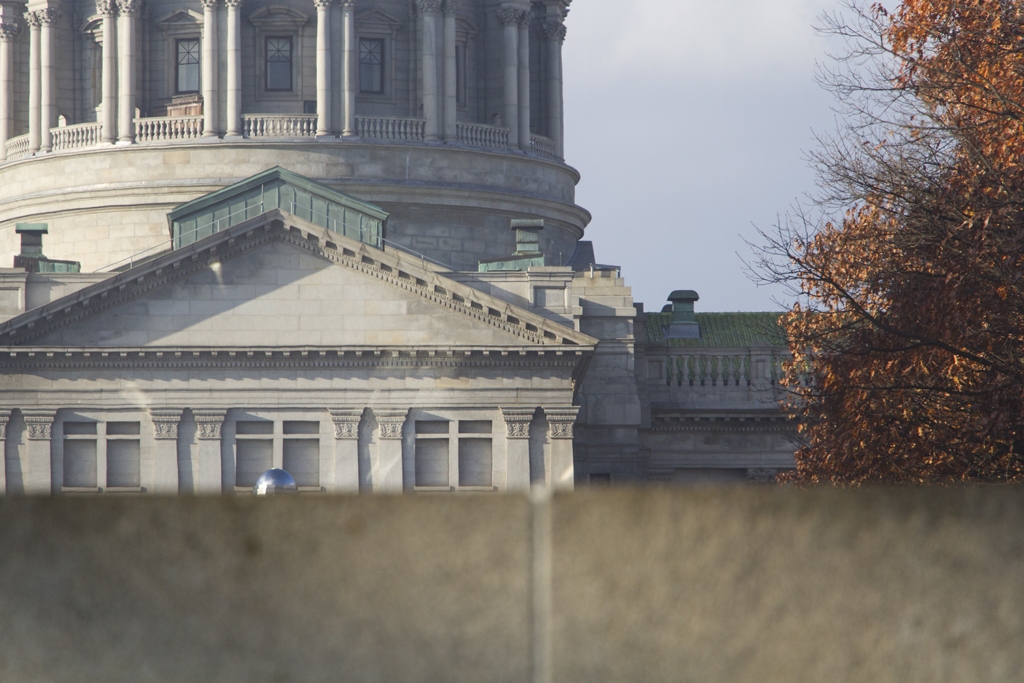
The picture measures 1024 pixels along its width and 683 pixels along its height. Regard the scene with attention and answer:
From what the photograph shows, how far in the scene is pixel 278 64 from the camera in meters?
69.0

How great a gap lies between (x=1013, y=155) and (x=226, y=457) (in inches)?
1224

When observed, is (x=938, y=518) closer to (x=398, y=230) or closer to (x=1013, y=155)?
(x=1013, y=155)

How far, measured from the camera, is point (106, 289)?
4481cm

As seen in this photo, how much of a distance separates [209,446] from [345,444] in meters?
4.18

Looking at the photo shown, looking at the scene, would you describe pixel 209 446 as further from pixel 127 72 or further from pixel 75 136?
pixel 75 136

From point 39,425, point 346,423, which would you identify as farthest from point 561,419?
point 39,425

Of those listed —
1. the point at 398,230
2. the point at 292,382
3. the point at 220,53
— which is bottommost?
the point at 292,382

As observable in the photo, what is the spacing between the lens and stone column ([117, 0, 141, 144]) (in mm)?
66250

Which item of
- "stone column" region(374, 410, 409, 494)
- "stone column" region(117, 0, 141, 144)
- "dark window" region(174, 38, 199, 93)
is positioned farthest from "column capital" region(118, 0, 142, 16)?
"stone column" region(374, 410, 409, 494)

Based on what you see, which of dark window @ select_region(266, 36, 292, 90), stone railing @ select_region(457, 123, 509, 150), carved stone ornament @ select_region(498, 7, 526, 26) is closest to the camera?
stone railing @ select_region(457, 123, 509, 150)

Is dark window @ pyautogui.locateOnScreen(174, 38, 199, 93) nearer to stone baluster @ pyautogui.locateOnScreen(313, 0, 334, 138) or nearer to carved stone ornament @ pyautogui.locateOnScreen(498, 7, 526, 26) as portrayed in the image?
stone baluster @ pyautogui.locateOnScreen(313, 0, 334, 138)

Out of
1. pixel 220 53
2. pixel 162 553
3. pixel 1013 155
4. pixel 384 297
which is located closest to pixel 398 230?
pixel 220 53

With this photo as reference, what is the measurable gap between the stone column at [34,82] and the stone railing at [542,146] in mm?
22878

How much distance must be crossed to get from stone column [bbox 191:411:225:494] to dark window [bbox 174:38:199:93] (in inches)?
1067
